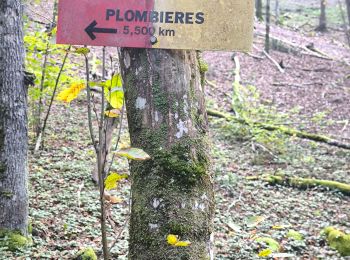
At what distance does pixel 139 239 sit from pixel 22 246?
131 inches

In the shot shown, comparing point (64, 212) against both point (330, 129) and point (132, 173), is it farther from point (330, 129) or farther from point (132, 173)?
point (330, 129)

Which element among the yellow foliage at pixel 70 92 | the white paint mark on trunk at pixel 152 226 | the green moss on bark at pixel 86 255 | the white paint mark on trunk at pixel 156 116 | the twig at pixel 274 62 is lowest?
the green moss on bark at pixel 86 255

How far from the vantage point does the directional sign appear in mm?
1755

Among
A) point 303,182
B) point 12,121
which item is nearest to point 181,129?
point 12,121

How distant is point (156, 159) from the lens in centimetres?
178

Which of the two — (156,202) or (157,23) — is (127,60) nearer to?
(157,23)

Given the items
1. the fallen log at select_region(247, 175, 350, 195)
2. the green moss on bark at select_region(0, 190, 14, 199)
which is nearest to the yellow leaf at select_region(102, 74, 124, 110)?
the green moss on bark at select_region(0, 190, 14, 199)

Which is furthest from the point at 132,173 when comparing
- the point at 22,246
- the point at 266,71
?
the point at 266,71

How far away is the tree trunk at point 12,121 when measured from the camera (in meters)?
4.57

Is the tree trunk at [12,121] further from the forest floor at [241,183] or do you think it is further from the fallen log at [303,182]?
the fallen log at [303,182]

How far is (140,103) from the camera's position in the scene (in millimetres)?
1817

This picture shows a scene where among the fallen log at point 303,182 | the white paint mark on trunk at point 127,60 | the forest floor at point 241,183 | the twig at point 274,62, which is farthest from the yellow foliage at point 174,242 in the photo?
the twig at point 274,62

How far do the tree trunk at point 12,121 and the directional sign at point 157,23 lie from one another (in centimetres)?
313

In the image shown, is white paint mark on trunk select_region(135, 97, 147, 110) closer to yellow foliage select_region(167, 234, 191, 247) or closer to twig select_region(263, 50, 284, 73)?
yellow foliage select_region(167, 234, 191, 247)
